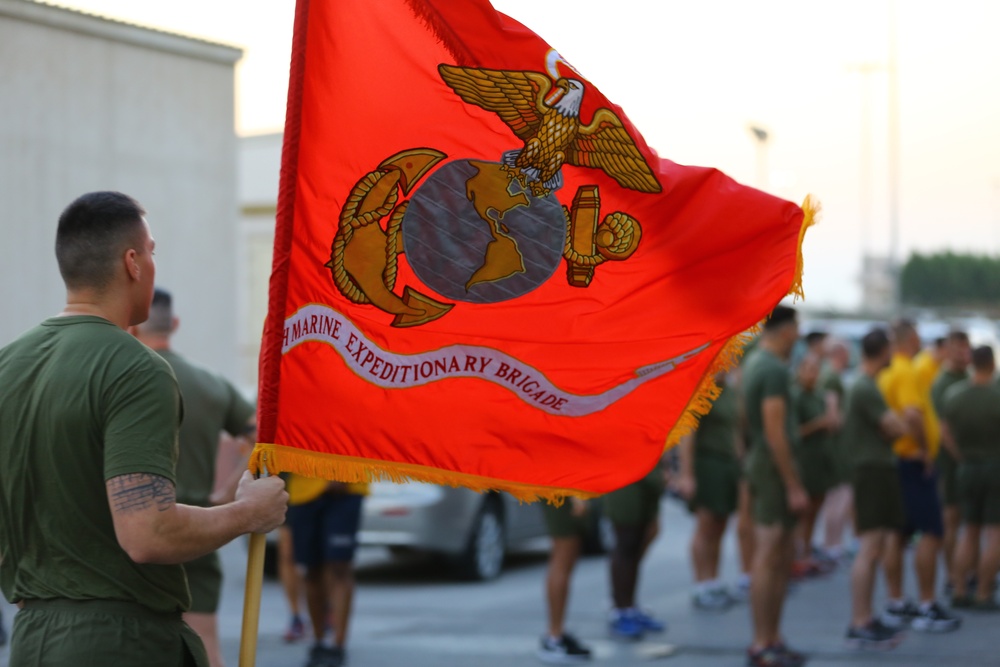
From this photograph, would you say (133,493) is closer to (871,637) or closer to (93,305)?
(93,305)

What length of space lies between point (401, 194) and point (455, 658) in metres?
5.19

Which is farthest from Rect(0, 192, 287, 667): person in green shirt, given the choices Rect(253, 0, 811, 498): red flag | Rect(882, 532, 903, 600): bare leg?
Rect(882, 532, 903, 600): bare leg

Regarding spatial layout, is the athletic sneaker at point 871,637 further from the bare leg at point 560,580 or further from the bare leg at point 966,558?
the bare leg at point 560,580

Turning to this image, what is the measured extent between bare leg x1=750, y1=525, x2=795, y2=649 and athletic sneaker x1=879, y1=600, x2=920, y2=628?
62.7 inches

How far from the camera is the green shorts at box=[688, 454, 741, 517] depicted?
422 inches

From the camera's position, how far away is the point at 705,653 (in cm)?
882

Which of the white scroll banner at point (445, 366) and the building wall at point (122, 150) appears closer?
the white scroll banner at point (445, 366)

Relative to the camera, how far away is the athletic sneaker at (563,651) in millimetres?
8547

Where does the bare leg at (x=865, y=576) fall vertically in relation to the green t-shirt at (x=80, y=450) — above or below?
below

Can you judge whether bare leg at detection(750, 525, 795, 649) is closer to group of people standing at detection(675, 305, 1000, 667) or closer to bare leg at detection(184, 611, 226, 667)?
group of people standing at detection(675, 305, 1000, 667)

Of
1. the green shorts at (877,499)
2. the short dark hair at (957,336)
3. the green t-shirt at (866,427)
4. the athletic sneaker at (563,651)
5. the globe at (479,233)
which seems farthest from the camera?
the short dark hair at (957,336)

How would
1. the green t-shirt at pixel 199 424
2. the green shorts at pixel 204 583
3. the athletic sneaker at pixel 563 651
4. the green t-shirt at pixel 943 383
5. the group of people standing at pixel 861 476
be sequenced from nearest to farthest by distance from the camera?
the green shorts at pixel 204 583
the green t-shirt at pixel 199 424
the group of people standing at pixel 861 476
the athletic sneaker at pixel 563 651
the green t-shirt at pixel 943 383

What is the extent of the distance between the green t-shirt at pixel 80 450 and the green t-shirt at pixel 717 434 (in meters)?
7.82

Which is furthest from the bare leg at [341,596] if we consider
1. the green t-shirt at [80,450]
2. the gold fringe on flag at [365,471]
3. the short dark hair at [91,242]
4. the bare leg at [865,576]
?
the short dark hair at [91,242]
